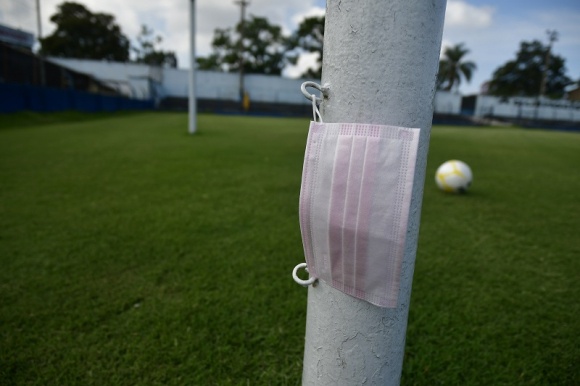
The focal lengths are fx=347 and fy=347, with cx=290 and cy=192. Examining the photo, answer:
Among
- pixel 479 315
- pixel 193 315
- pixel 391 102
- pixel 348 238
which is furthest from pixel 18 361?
pixel 479 315

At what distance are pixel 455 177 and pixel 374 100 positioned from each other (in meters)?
4.02

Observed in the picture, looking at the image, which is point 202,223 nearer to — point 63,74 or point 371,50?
point 371,50

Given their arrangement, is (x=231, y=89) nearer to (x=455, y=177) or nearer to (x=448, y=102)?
(x=448, y=102)

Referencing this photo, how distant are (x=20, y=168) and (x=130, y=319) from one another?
4.61 meters

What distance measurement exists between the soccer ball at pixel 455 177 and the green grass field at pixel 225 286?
0.46ft

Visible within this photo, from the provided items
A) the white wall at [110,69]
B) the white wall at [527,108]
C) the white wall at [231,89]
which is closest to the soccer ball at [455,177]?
the white wall at [231,89]

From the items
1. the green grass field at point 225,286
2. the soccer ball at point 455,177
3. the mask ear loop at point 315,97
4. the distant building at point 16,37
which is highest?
the distant building at point 16,37

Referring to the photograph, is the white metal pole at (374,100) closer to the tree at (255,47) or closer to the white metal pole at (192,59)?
the white metal pole at (192,59)

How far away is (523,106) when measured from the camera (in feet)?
129

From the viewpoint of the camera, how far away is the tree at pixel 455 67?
151 ft

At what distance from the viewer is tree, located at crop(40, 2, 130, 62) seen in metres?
40.9

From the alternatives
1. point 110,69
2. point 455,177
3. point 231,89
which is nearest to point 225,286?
point 455,177

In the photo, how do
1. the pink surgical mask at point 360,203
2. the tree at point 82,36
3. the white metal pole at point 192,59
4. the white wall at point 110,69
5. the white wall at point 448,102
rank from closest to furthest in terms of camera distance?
1. the pink surgical mask at point 360,203
2. the white metal pole at point 192,59
3. the white wall at point 110,69
4. the white wall at point 448,102
5. the tree at point 82,36

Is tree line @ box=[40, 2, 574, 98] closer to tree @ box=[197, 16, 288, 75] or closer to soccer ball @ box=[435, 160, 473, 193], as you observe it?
tree @ box=[197, 16, 288, 75]
